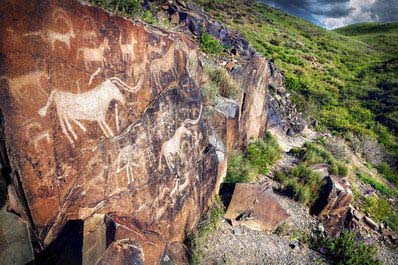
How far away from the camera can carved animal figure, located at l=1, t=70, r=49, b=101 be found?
2.37 m

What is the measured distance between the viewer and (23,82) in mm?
2439

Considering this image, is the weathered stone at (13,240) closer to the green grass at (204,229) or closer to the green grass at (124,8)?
the green grass at (204,229)

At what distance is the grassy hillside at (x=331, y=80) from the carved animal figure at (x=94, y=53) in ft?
45.9

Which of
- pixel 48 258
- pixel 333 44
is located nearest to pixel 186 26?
pixel 48 258

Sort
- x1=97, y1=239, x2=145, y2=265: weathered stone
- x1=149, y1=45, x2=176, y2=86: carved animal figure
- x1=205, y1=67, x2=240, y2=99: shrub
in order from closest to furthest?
x1=97, y1=239, x2=145, y2=265: weathered stone
x1=149, y1=45, x2=176, y2=86: carved animal figure
x1=205, y1=67, x2=240, y2=99: shrub

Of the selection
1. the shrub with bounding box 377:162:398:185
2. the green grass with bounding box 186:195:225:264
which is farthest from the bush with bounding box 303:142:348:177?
the green grass with bounding box 186:195:225:264

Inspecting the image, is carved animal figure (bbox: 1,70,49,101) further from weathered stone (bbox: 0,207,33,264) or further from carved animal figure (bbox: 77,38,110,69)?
weathered stone (bbox: 0,207,33,264)

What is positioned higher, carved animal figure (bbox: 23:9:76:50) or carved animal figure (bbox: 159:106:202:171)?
carved animal figure (bbox: 23:9:76:50)

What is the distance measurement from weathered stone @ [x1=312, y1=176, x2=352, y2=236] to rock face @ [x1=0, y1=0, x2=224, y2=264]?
4168 mm

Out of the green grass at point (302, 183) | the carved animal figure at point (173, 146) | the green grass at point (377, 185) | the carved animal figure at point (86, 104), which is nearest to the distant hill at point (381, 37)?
the green grass at point (377, 185)

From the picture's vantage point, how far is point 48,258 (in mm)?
2754

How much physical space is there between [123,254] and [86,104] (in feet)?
5.81

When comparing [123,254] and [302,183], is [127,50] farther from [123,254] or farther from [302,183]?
[302,183]

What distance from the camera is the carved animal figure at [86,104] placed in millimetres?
2740
